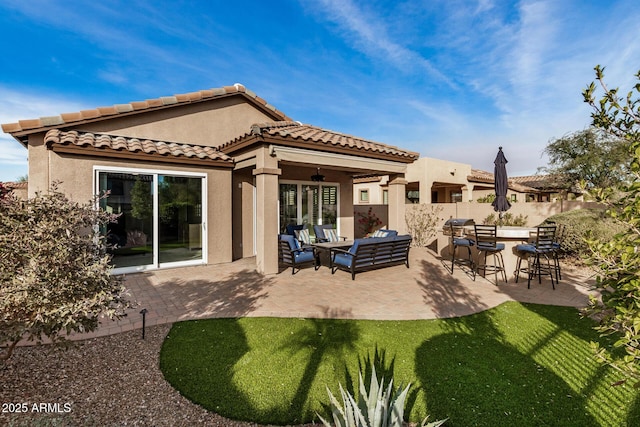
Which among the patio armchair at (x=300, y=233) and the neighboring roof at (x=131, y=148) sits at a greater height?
the neighboring roof at (x=131, y=148)

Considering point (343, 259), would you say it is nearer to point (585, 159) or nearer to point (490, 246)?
point (490, 246)

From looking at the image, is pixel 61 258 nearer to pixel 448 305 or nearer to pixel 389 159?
pixel 448 305

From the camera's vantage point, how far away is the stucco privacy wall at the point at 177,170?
28.9 feet

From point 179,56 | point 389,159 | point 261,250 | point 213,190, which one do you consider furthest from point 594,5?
point 179,56

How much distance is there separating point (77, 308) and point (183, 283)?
6.29 m

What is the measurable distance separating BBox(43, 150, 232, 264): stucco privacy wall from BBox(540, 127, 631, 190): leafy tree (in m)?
19.0

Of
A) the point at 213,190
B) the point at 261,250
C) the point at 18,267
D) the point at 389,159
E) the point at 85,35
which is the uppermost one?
the point at 85,35

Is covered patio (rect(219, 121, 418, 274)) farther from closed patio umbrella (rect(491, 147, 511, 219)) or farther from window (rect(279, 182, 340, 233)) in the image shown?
closed patio umbrella (rect(491, 147, 511, 219))

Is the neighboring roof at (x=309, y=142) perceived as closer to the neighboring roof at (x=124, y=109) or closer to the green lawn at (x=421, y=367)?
the neighboring roof at (x=124, y=109)

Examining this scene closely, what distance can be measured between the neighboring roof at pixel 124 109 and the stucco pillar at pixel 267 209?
4.46m

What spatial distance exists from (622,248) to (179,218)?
1130 cm

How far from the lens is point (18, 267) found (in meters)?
2.97

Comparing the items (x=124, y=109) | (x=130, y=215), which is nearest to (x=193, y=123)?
(x=124, y=109)

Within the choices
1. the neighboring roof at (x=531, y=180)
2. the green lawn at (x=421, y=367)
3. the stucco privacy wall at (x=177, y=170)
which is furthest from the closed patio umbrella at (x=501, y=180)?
the neighboring roof at (x=531, y=180)
